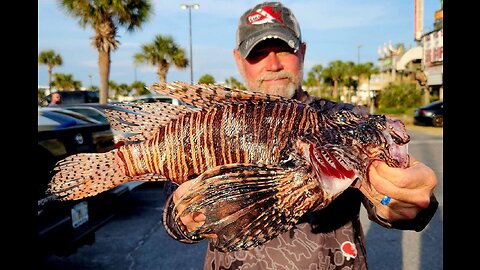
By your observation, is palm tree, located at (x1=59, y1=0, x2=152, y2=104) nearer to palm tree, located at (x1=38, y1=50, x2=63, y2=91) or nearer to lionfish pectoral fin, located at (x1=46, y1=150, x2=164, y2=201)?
lionfish pectoral fin, located at (x1=46, y1=150, x2=164, y2=201)

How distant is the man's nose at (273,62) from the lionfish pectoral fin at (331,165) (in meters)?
0.74

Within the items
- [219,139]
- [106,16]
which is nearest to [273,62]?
[219,139]

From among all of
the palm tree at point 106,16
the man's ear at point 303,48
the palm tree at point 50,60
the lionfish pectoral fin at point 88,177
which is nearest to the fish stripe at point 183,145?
the lionfish pectoral fin at point 88,177

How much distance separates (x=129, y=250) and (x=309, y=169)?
4.27 meters

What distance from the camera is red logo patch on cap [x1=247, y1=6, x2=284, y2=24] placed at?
6.88 ft

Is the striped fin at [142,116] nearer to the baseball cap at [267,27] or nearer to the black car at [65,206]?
the baseball cap at [267,27]

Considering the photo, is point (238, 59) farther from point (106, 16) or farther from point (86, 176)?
point (106, 16)

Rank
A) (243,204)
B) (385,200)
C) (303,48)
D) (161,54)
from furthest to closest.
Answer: (161,54)
(303,48)
(385,200)
(243,204)

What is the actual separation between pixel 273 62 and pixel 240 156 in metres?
0.79

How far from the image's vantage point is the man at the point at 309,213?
4.95ft

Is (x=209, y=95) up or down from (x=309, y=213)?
up

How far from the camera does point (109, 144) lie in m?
4.63

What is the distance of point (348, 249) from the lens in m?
1.89

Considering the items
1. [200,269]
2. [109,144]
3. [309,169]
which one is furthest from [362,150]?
[109,144]
